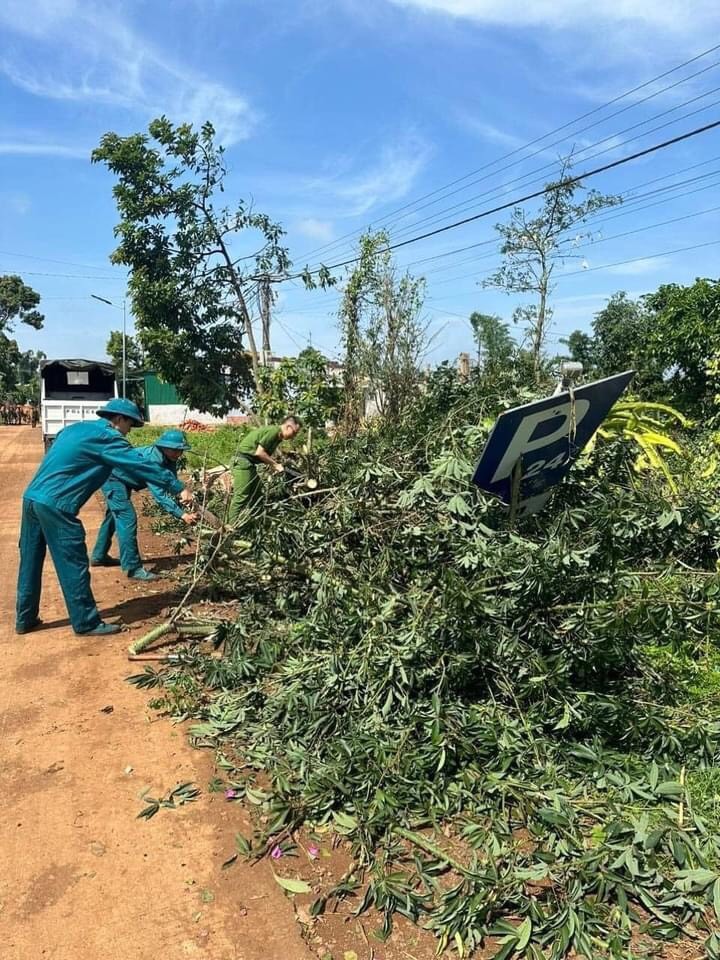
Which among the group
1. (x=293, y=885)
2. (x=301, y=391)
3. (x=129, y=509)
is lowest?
(x=293, y=885)

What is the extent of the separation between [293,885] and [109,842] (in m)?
0.81

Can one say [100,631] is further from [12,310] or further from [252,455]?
[12,310]

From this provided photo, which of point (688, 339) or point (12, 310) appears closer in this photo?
point (688, 339)

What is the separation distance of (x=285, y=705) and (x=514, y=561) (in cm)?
135

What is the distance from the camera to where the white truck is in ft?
59.7

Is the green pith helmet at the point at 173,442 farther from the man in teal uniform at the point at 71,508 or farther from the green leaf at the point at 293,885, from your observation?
the green leaf at the point at 293,885

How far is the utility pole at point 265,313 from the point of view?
1122cm

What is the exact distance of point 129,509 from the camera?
6871mm

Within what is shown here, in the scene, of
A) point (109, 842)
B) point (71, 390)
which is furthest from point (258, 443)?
point (71, 390)

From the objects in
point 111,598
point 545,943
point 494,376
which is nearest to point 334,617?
point 545,943

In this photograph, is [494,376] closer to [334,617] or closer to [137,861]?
[334,617]

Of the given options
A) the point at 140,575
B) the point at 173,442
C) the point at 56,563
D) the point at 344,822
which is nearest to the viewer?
the point at 344,822

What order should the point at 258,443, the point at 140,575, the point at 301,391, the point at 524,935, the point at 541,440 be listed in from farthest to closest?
the point at 301,391 → the point at 140,575 → the point at 258,443 → the point at 541,440 → the point at 524,935

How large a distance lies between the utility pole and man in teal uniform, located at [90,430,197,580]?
4520 millimetres
